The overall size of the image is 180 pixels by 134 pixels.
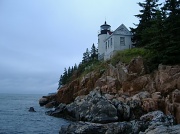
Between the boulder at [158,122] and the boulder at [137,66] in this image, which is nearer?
the boulder at [158,122]

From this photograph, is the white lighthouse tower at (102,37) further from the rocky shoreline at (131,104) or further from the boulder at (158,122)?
the boulder at (158,122)

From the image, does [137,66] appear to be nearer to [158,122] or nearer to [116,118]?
[116,118]

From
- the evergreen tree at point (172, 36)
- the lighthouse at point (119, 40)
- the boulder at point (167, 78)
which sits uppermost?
the lighthouse at point (119, 40)

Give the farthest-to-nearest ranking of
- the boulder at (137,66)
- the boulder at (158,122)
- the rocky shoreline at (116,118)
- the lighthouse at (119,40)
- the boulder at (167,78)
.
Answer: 1. the lighthouse at (119,40)
2. the boulder at (137,66)
3. the boulder at (167,78)
4. the rocky shoreline at (116,118)
5. the boulder at (158,122)

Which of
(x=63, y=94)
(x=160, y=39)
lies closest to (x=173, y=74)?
(x=160, y=39)

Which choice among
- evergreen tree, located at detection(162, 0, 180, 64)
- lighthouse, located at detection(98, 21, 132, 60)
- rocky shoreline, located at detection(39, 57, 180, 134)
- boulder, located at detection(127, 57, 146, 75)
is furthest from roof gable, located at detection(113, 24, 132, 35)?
evergreen tree, located at detection(162, 0, 180, 64)

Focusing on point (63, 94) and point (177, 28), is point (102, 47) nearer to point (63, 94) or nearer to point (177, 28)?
point (63, 94)

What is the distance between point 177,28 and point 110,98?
409 inches

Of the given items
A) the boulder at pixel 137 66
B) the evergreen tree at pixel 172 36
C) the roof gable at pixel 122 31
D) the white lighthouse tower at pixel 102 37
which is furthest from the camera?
the white lighthouse tower at pixel 102 37

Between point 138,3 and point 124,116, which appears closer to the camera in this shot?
point 124,116

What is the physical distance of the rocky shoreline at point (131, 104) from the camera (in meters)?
18.3

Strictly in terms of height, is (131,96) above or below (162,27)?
below

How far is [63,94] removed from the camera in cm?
4481

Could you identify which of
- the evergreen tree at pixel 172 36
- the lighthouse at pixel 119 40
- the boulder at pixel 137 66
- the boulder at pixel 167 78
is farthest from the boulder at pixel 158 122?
the lighthouse at pixel 119 40
